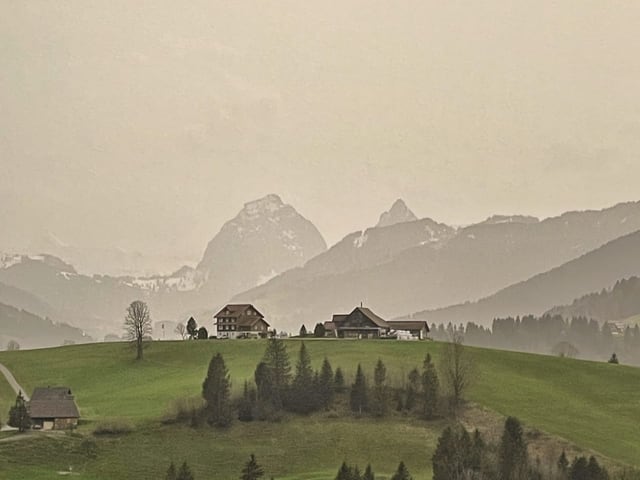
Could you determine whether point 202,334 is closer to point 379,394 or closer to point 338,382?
point 338,382

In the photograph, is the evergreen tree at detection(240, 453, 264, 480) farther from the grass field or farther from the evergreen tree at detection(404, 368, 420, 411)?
the evergreen tree at detection(404, 368, 420, 411)

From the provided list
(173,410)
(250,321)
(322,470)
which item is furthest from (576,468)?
(250,321)

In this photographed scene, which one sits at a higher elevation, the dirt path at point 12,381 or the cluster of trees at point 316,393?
the dirt path at point 12,381

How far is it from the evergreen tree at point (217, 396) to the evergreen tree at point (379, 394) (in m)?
16.6

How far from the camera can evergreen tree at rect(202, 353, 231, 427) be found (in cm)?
11256

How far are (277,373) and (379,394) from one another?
13.1m

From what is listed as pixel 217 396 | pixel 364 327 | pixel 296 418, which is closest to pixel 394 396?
pixel 296 418

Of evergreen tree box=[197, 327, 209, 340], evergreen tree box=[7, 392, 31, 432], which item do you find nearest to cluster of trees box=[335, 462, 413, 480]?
evergreen tree box=[7, 392, 31, 432]

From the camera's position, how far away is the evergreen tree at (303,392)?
117m

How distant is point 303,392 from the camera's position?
11825 centimetres

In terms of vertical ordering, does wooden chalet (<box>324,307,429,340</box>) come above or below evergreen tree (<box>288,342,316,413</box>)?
above

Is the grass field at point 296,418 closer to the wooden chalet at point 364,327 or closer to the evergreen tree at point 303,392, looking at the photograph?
the evergreen tree at point 303,392

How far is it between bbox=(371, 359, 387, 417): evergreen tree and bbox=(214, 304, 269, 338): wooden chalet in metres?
72.0

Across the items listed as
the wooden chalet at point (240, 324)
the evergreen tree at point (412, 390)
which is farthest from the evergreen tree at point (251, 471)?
the wooden chalet at point (240, 324)
